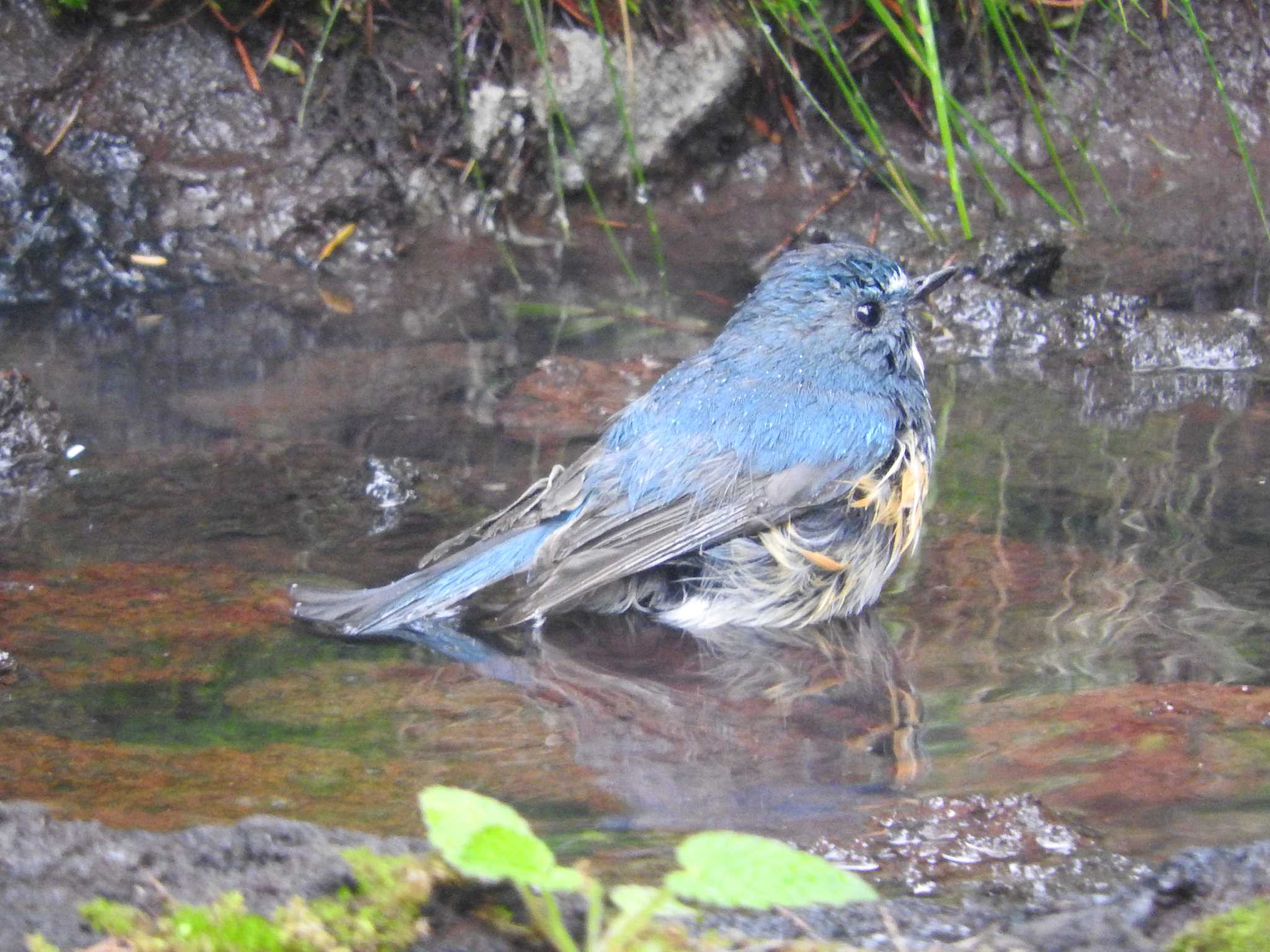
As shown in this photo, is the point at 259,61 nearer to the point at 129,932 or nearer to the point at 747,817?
the point at 747,817

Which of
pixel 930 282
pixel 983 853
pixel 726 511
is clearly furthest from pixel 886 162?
pixel 983 853

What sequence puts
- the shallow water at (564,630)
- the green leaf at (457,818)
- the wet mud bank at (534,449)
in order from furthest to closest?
the shallow water at (564,630) < the wet mud bank at (534,449) < the green leaf at (457,818)

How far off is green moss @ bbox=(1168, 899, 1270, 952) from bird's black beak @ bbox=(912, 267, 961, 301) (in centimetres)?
285

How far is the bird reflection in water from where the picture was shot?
8.79 feet

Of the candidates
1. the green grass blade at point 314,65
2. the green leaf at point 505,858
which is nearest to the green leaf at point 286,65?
the green grass blade at point 314,65

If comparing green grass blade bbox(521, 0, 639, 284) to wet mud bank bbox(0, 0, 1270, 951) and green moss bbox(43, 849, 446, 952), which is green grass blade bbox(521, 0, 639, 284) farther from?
green moss bbox(43, 849, 446, 952)

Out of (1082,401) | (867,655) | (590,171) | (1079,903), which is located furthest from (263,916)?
(590,171)

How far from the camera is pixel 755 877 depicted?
1.85m

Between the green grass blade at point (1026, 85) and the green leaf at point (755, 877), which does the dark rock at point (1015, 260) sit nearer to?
the green grass blade at point (1026, 85)

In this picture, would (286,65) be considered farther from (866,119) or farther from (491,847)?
(491,847)

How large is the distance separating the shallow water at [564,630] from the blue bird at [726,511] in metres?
0.13

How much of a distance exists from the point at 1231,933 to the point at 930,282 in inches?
117

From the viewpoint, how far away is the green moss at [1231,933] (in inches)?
69.9

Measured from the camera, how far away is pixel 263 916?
1.78 meters
